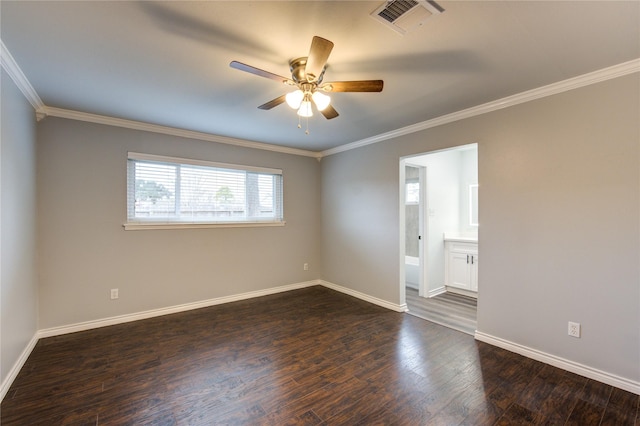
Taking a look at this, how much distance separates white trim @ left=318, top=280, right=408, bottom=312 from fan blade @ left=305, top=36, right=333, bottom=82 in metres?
3.15

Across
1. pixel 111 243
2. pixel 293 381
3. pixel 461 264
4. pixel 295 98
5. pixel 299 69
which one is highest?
pixel 299 69

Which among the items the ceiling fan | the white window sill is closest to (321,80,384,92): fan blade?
the ceiling fan

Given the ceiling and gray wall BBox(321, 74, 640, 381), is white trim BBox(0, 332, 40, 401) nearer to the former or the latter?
the ceiling

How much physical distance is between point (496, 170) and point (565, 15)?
1.48m

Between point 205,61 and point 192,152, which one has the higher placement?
point 205,61

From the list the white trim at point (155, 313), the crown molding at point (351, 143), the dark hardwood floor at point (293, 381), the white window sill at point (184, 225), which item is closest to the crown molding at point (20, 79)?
the crown molding at point (351, 143)

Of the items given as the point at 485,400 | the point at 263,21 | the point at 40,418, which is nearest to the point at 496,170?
the point at 485,400

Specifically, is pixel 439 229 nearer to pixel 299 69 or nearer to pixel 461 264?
pixel 461 264

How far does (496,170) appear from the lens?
283 cm

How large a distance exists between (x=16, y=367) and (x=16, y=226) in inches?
45.1

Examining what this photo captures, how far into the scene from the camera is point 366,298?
168 inches

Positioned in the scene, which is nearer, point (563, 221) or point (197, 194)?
point (563, 221)

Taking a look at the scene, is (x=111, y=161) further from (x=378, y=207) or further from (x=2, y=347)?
(x=378, y=207)

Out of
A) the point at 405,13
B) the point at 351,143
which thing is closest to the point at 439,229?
the point at 351,143
